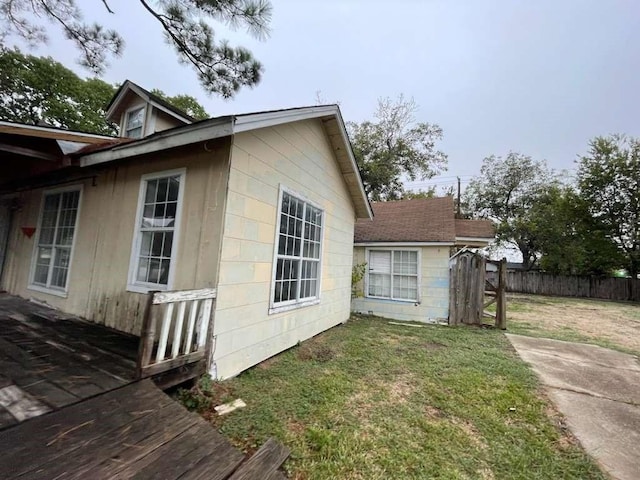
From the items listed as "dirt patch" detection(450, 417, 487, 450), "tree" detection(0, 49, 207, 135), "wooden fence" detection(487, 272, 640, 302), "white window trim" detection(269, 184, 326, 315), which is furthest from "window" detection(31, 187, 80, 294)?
"wooden fence" detection(487, 272, 640, 302)

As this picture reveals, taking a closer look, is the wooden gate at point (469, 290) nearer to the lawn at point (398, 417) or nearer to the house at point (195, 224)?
the lawn at point (398, 417)

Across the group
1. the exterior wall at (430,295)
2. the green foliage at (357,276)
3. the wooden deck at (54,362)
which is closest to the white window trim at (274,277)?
the wooden deck at (54,362)

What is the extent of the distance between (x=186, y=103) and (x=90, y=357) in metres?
20.1

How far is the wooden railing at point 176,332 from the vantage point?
254 cm

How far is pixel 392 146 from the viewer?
62.9ft

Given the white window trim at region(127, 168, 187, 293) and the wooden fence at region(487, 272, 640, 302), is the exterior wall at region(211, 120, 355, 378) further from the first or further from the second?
the wooden fence at region(487, 272, 640, 302)

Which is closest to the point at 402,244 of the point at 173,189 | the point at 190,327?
the point at 173,189

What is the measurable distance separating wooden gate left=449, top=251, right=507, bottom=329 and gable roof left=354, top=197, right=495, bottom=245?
0.72 m

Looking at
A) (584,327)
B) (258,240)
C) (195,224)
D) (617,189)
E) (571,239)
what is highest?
(617,189)

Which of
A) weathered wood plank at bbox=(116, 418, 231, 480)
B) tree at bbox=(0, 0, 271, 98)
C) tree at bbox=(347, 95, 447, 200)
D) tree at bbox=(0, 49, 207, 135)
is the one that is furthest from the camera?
tree at bbox=(347, 95, 447, 200)

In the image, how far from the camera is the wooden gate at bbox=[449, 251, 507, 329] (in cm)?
770

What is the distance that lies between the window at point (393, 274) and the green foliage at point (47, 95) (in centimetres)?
1823

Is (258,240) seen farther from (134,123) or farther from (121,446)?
(134,123)

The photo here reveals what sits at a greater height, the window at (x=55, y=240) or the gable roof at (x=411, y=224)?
the gable roof at (x=411, y=224)
